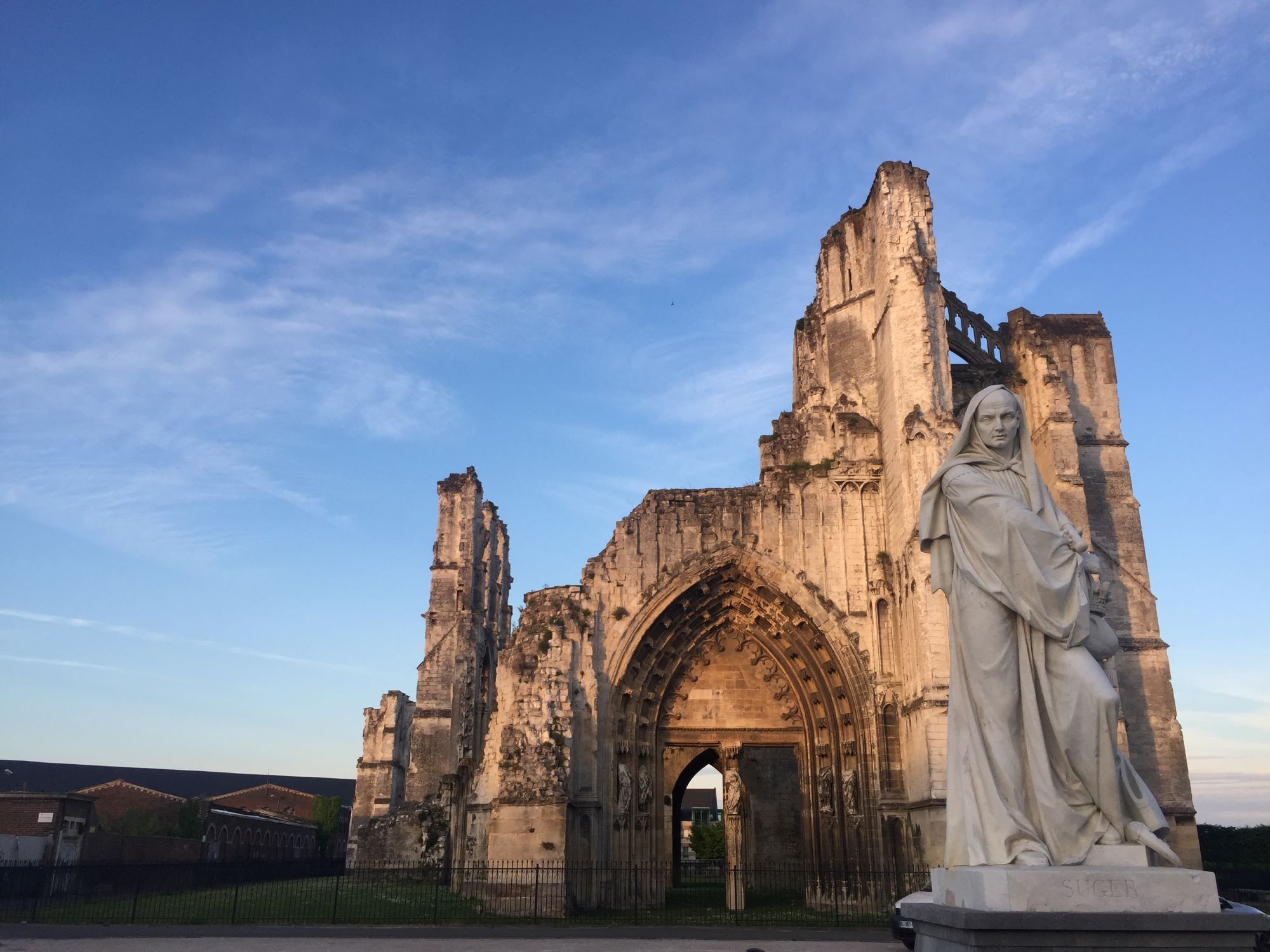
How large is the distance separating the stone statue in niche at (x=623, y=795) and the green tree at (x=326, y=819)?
35911 millimetres

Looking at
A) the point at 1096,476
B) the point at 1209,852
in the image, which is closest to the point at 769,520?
the point at 1096,476

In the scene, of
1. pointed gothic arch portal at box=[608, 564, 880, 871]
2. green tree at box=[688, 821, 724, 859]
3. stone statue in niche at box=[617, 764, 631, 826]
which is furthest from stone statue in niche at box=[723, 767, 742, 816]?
green tree at box=[688, 821, 724, 859]

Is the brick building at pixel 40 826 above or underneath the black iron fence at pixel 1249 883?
above

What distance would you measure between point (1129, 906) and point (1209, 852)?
28.9 metres

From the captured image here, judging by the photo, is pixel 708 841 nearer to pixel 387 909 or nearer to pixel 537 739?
pixel 537 739

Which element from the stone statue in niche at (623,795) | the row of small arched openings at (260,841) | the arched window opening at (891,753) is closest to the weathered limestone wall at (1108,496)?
the arched window opening at (891,753)

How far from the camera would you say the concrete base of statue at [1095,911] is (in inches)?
136

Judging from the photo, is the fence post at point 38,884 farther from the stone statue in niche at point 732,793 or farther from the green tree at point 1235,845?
the green tree at point 1235,845

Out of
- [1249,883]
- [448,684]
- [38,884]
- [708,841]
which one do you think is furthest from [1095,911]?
[708,841]

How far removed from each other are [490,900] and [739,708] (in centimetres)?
631

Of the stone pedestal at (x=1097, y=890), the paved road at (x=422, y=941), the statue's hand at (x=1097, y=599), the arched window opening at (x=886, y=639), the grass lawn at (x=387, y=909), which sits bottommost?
the grass lawn at (x=387, y=909)

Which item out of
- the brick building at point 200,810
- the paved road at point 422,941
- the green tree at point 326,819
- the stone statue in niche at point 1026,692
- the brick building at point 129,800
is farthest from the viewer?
the green tree at point 326,819

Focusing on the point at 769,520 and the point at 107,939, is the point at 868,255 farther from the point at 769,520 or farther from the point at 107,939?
the point at 107,939

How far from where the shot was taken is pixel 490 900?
16.4 meters
